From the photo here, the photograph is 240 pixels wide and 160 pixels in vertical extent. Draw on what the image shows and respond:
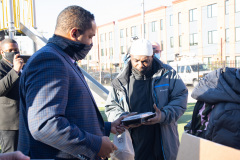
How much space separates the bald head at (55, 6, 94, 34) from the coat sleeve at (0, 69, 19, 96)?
5.39 feet

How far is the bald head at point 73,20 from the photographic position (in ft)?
6.04

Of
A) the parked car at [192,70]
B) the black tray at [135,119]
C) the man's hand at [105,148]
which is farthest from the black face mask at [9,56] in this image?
the parked car at [192,70]

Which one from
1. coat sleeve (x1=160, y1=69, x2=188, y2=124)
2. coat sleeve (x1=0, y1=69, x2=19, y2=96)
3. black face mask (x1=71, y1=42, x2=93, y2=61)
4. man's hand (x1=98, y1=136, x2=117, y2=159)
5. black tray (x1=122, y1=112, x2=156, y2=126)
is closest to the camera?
man's hand (x1=98, y1=136, x2=117, y2=159)

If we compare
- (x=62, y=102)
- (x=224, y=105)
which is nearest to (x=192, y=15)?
(x=224, y=105)

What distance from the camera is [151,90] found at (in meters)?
2.95

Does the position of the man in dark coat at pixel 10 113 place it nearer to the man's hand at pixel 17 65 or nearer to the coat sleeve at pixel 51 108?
the man's hand at pixel 17 65

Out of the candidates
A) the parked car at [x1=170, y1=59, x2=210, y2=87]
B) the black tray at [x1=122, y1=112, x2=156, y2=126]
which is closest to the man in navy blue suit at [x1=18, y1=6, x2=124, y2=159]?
the black tray at [x1=122, y1=112, x2=156, y2=126]

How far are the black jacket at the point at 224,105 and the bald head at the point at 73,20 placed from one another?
1172 millimetres

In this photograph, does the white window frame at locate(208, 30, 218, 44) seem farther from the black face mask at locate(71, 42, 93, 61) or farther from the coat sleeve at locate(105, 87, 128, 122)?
the black face mask at locate(71, 42, 93, 61)

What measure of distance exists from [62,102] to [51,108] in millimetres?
84

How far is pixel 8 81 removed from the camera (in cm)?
322

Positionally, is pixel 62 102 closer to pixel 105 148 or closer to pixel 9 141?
pixel 105 148

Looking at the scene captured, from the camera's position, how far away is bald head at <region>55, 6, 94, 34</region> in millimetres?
1842

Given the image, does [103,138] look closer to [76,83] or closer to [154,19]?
[76,83]
